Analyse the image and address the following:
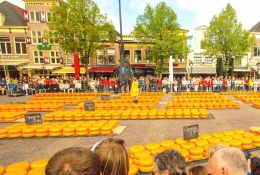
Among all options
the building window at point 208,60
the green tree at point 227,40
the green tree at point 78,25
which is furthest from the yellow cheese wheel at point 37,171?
the building window at point 208,60

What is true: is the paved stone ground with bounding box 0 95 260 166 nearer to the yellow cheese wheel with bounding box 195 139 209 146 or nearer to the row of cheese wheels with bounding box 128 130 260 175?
the row of cheese wheels with bounding box 128 130 260 175

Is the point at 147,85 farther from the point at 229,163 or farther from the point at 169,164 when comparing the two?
the point at 229,163

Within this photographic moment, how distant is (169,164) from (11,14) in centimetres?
4465

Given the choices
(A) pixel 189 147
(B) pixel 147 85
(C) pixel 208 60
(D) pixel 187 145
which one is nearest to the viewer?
(A) pixel 189 147

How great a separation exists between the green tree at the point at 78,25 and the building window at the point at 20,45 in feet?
33.9

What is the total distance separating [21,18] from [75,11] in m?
16.7

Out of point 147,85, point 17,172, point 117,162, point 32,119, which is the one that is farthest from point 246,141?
point 147,85

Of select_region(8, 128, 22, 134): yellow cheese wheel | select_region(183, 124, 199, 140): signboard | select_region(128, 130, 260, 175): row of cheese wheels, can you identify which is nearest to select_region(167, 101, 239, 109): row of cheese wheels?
select_region(128, 130, 260, 175): row of cheese wheels

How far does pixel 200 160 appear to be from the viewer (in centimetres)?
534

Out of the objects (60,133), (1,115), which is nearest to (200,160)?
(60,133)

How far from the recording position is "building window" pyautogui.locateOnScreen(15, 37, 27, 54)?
117 feet

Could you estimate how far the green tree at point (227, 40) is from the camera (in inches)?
1193

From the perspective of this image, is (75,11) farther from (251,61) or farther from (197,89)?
(251,61)

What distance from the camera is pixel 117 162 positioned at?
1930 millimetres
